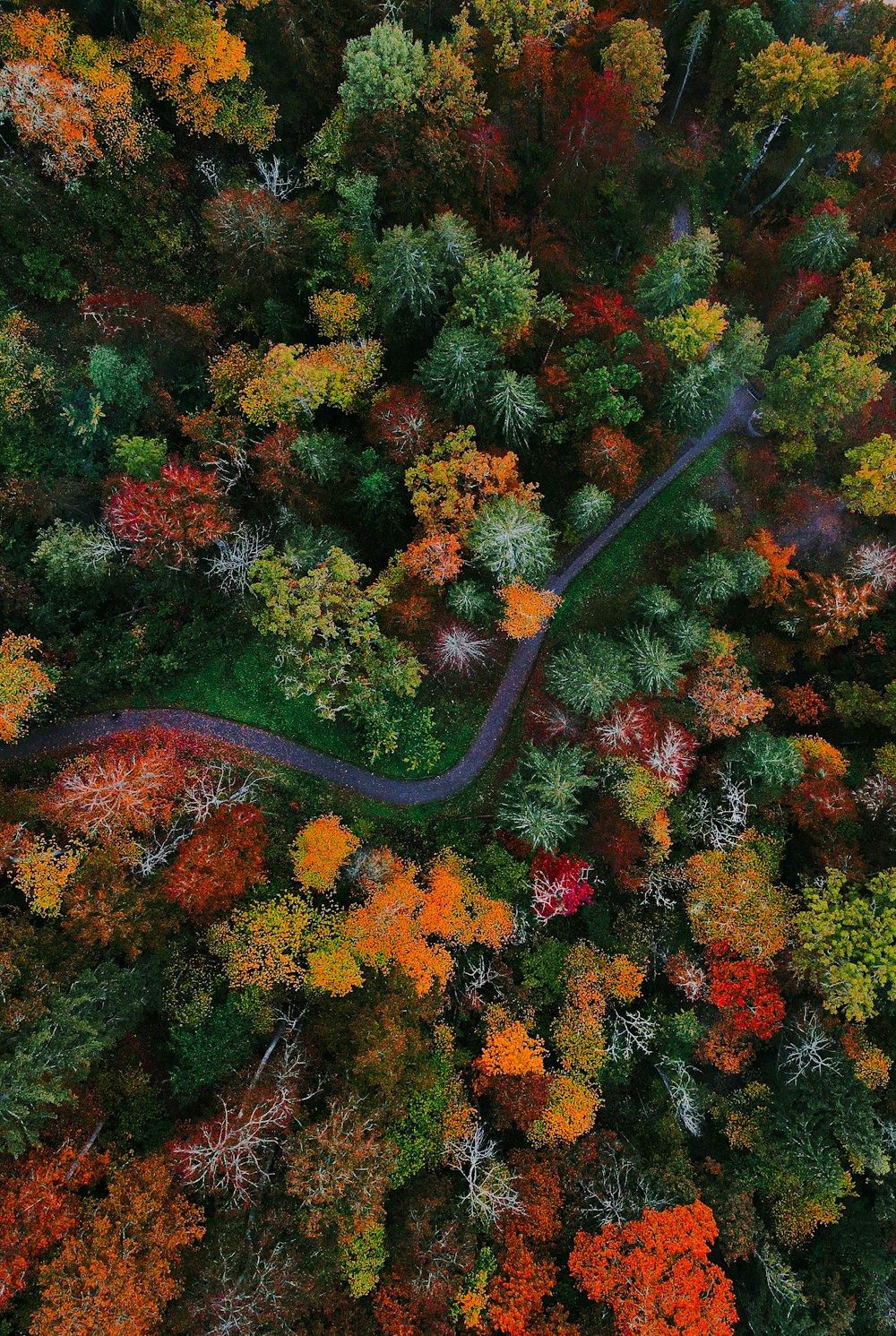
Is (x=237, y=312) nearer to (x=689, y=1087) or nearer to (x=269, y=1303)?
(x=269, y=1303)

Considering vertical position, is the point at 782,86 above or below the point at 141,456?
above

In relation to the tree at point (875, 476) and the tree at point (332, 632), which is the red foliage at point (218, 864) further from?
the tree at point (875, 476)

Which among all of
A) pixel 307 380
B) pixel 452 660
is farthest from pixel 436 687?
pixel 307 380

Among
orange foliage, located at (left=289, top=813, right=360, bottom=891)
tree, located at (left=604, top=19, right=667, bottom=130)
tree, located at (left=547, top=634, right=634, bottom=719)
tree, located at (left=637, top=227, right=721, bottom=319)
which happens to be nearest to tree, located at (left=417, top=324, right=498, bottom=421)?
tree, located at (left=637, top=227, right=721, bottom=319)

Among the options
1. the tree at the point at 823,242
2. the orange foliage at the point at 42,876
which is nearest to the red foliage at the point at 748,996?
the orange foliage at the point at 42,876

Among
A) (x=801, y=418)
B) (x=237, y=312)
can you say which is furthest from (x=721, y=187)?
(x=237, y=312)

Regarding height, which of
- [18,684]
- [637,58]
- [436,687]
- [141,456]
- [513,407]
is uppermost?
[637,58]

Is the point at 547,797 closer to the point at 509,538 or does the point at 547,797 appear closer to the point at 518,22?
the point at 509,538
